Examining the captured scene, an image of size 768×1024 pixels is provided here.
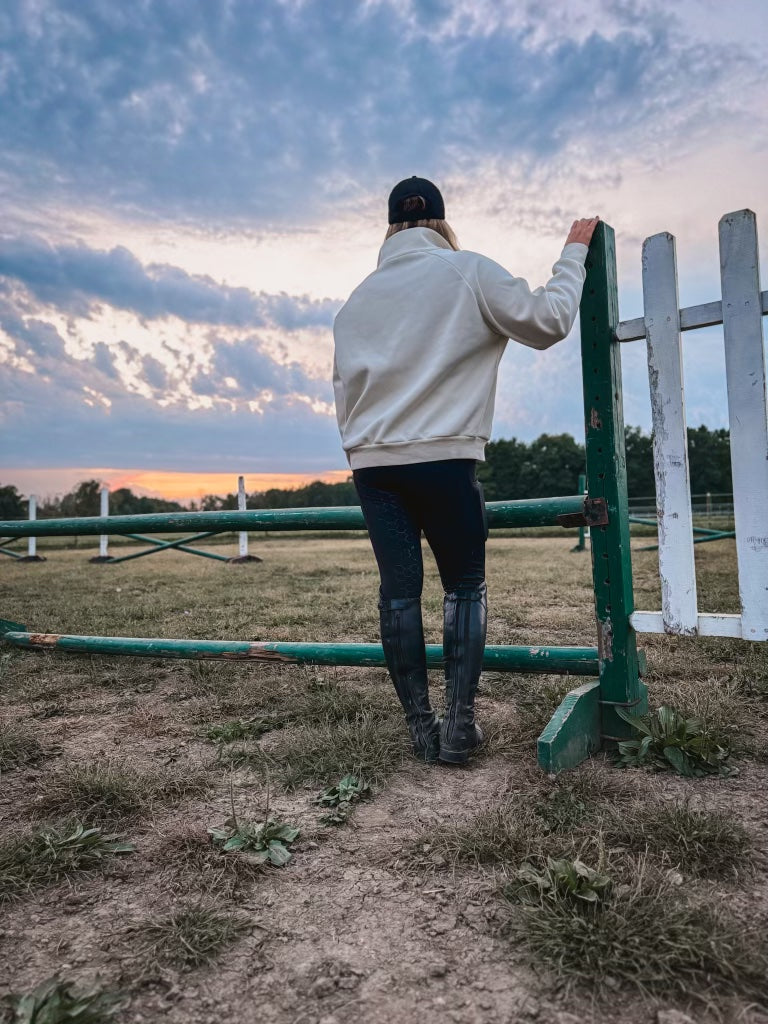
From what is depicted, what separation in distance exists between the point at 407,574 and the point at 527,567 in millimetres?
7287

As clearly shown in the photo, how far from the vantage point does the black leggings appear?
2.28 metres

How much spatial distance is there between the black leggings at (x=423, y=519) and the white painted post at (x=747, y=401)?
872mm

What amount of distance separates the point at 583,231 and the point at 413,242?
64cm

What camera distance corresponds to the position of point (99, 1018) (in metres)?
1.23

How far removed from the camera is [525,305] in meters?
2.19

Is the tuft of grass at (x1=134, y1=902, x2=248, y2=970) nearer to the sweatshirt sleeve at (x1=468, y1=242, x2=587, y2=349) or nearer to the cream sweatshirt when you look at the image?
the cream sweatshirt

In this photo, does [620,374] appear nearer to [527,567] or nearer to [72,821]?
[72,821]

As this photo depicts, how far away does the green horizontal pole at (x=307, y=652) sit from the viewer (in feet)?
9.00

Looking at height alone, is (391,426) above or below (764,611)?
above

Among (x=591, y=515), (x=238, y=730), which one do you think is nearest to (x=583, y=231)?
(x=591, y=515)

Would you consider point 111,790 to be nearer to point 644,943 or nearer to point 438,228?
point 644,943

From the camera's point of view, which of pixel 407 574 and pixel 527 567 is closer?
pixel 407 574

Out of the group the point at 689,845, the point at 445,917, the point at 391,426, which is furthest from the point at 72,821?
the point at 689,845

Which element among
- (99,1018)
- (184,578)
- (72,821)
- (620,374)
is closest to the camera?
(99,1018)
